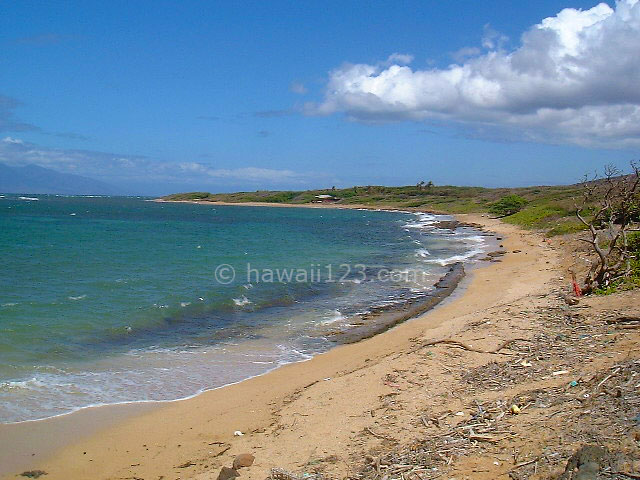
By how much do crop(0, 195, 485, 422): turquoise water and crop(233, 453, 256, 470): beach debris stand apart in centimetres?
427

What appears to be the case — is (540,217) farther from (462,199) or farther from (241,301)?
(462,199)

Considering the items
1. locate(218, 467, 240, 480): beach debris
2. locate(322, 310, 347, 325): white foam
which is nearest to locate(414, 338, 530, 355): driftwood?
locate(322, 310, 347, 325): white foam

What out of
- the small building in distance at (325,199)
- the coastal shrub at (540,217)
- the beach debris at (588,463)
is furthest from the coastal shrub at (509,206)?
the beach debris at (588,463)

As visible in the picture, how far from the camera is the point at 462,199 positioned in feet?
395

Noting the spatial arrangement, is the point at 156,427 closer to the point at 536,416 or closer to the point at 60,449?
the point at 60,449

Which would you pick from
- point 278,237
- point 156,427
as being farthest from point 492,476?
point 278,237

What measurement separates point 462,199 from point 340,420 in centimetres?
11715

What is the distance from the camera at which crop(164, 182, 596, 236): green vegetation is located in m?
59.7

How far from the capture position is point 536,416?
6984mm

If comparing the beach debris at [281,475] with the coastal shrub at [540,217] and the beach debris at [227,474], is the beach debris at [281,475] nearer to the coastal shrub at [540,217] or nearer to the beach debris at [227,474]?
the beach debris at [227,474]

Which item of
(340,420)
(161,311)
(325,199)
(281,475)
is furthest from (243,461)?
(325,199)

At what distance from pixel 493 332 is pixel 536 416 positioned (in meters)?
5.76

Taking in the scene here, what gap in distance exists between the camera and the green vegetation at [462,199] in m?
59.7

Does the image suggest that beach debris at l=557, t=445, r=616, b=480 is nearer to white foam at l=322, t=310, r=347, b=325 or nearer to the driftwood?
the driftwood
